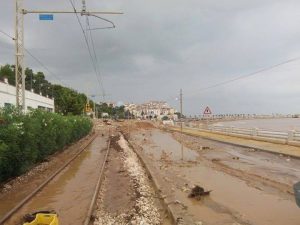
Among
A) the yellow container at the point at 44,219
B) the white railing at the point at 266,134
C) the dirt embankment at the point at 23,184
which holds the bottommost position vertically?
the dirt embankment at the point at 23,184

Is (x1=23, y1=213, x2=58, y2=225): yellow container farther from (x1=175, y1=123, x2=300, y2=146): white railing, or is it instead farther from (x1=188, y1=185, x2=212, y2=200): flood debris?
(x1=175, y1=123, x2=300, y2=146): white railing

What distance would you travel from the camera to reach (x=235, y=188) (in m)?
Result: 14.5

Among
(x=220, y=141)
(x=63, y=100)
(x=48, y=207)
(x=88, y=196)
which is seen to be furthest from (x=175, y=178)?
(x=63, y=100)

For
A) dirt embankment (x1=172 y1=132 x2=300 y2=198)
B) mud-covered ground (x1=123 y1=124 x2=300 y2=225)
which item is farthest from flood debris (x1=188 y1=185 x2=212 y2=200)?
dirt embankment (x1=172 y1=132 x2=300 y2=198)

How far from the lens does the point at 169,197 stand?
12562mm

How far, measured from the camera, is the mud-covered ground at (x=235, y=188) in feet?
34.3

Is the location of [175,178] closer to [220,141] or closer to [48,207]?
[48,207]

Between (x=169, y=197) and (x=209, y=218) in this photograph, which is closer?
(x=209, y=218)

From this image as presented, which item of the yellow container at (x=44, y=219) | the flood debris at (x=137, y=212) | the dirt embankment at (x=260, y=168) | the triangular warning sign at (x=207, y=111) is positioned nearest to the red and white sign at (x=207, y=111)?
the triangular warning sign at (x=207, y=111)

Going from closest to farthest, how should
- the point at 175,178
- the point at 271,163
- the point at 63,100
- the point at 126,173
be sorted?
the point at 175,178, the point at 126,173, the point at 271,163, the point at 63,100

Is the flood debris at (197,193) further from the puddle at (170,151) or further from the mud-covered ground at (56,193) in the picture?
the puddle at (170,151)

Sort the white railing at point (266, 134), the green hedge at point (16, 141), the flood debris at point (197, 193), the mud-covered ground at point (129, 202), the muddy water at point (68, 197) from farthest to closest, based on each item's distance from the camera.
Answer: the white railing at point (266, 134), the green hedge at point (16, 141), the flood debris at point (197, 193), the muddy water at point (68, 197), the mud-covered ground at point (129, 202)

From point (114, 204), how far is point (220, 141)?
2657 cm

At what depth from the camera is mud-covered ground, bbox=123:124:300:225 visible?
34.3 ft
